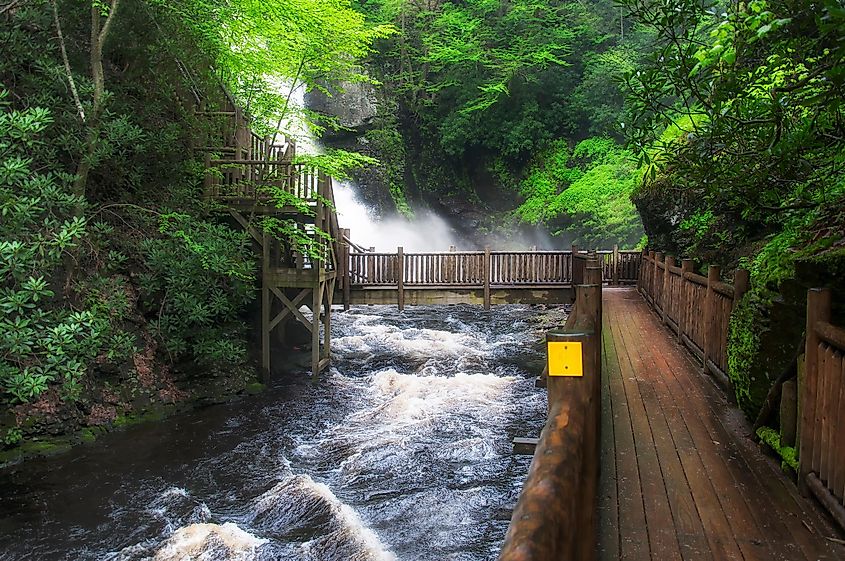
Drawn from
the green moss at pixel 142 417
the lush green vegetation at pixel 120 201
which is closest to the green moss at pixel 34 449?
the lush green vegetation at pixel 120 201

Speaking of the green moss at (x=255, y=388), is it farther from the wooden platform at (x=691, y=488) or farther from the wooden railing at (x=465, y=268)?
the wooden platform at (x=691, y=488)

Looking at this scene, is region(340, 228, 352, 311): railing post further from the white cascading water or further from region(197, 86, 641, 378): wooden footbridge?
the white cascading water

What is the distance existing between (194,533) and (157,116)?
7.62 metres

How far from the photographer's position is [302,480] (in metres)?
7.64

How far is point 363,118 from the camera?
2820cm

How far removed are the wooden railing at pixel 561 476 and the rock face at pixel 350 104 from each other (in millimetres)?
25317

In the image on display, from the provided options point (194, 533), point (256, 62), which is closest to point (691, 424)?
point (194, 533)

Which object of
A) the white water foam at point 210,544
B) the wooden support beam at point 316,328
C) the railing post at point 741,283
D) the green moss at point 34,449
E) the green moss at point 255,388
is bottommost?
the white water foam at point 210,544

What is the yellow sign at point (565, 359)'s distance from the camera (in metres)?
2.69

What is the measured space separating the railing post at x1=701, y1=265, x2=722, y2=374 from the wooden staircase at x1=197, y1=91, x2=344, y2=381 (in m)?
7.40

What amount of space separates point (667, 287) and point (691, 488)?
6.73 metres

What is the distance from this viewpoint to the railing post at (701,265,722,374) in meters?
6.45

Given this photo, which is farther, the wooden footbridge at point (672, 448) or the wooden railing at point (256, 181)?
the wooden railing at point (256, 181)

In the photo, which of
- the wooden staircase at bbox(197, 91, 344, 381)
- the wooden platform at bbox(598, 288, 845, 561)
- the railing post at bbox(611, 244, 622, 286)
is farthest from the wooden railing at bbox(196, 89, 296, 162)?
the railing post at bbox(611, 244, 622, 286)
